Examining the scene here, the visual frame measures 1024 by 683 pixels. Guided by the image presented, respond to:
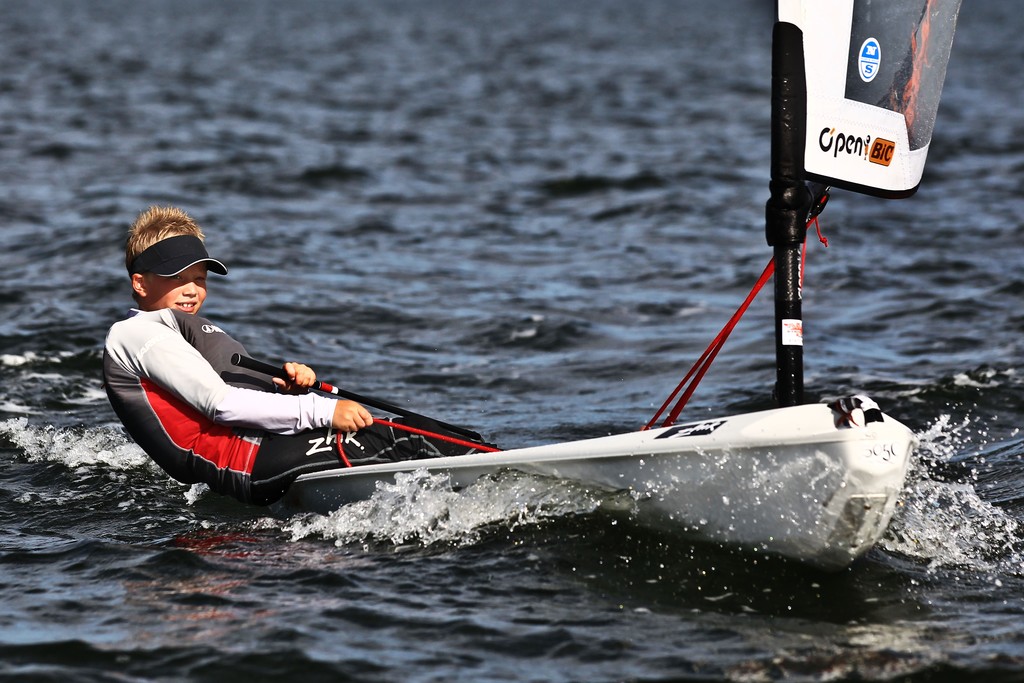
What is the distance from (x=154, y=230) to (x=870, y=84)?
2966 millimetres

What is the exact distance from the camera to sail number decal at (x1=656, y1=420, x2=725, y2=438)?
15.8ft

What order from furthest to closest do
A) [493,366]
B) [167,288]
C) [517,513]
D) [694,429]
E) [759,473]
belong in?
[493,366]
[167,288]
[517,513]
[694,429]
[759,473]

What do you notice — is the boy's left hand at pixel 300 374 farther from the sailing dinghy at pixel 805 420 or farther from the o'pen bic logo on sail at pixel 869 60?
the o'pen bic logo on sail at pixel 869 60

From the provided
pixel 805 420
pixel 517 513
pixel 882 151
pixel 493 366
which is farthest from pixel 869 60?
pixel 493 366

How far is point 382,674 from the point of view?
13.7 feet

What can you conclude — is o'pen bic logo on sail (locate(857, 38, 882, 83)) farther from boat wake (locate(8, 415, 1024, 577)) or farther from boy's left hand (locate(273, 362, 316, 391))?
boy's left hand (locate(273, 362, 316, 391))

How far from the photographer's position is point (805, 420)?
180 inches

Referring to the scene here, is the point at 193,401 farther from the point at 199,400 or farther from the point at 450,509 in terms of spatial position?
the point at 450,509

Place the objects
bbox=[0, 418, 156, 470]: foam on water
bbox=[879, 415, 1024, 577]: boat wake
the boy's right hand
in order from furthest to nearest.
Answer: bbox=[0, 418, 156, 470]: foam on water, the boy's right hand, bbox=[879, 415, 1024, 577]: boat wake

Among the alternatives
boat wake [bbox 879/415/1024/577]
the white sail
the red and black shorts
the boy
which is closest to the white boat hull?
the red and black shorts

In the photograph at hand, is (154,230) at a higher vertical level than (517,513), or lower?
higher

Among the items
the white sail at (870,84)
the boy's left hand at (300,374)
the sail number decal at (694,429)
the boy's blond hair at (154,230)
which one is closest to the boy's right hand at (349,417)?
the boy's left hand at (300,374)

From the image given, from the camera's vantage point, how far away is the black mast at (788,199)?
4.85 metres

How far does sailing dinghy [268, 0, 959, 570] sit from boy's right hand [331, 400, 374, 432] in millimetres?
247
